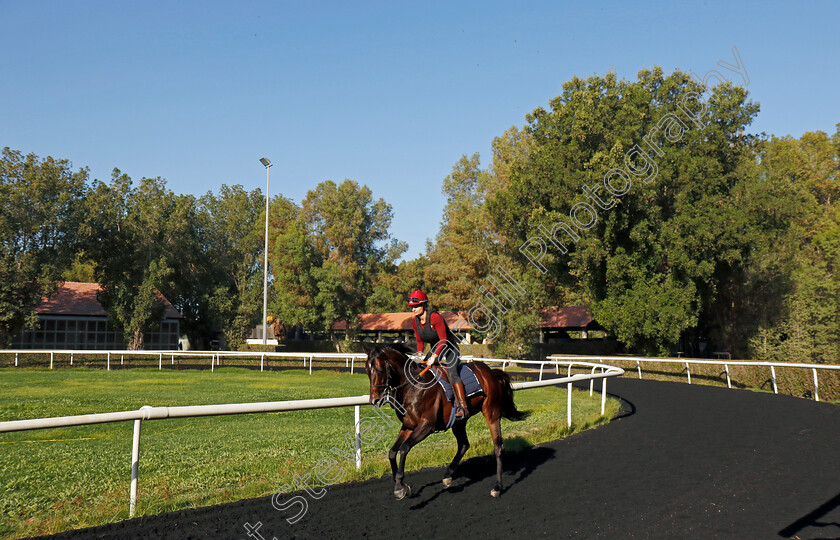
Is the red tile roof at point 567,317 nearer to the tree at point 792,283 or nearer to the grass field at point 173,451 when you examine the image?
the tree at point 792,283

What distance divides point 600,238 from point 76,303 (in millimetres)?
39286

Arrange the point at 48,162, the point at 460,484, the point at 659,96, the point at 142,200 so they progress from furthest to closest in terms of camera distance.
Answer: the point at 142,200
the point at 48,162
the point at 659,96
the point at 460,484

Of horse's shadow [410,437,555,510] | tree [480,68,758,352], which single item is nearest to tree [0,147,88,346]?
tree [480,68,758,352]

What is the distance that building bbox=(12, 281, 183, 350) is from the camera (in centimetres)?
4425

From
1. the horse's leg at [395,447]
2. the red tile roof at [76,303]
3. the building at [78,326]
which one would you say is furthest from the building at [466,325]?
the horse's leg at [395,447]

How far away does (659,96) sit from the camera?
122 feet

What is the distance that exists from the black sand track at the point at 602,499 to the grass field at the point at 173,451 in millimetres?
437

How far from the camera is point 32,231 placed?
40438mm

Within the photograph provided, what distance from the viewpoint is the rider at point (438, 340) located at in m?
6.87

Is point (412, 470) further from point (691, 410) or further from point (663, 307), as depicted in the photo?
point (663, 307)

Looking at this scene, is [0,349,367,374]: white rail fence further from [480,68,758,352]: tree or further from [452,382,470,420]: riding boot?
[452,382,470,420]: riding boot

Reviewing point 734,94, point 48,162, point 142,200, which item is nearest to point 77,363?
point 48,162

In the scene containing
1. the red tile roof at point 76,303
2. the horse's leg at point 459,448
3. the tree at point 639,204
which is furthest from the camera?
the red tile roof at point 76,303

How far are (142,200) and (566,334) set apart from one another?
3685 cm
